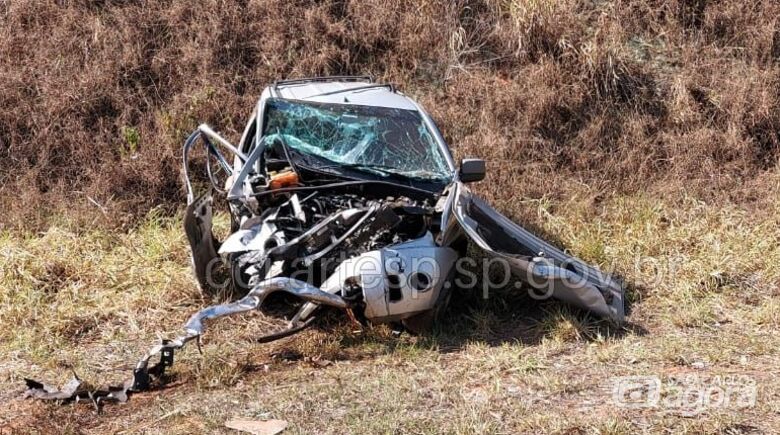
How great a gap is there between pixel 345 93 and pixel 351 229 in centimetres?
189

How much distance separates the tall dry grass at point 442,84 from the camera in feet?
29.6

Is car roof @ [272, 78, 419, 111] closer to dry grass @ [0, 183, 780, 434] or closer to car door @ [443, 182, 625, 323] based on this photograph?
car door @ [443, 182, 625, 323]

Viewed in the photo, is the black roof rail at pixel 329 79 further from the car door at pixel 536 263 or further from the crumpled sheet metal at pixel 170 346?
the crumpled sheet metal at pixel 170 346

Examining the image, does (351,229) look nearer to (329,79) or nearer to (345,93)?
(345,93)

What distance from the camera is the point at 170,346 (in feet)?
16.5

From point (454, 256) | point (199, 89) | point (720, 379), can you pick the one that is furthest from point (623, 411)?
point (199, 89)

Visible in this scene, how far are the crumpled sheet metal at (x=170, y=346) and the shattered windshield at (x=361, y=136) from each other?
133 centimetres

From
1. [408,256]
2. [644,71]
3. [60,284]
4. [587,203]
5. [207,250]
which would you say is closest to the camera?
[408,256]

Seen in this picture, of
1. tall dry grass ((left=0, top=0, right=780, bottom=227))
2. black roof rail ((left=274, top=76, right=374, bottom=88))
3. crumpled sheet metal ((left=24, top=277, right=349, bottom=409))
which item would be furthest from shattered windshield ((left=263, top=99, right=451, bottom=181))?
tall dry grass ((left=0, top=0, right=780, bottom=227))

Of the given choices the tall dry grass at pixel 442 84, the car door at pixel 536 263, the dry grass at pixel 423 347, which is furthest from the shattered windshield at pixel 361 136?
the tall dry grass at pixel 442 84

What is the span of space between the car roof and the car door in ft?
4.33

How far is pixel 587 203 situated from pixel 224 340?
4.16 metres

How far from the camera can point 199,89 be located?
395 inches

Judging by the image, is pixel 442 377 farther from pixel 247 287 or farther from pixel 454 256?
pixel 247 287
